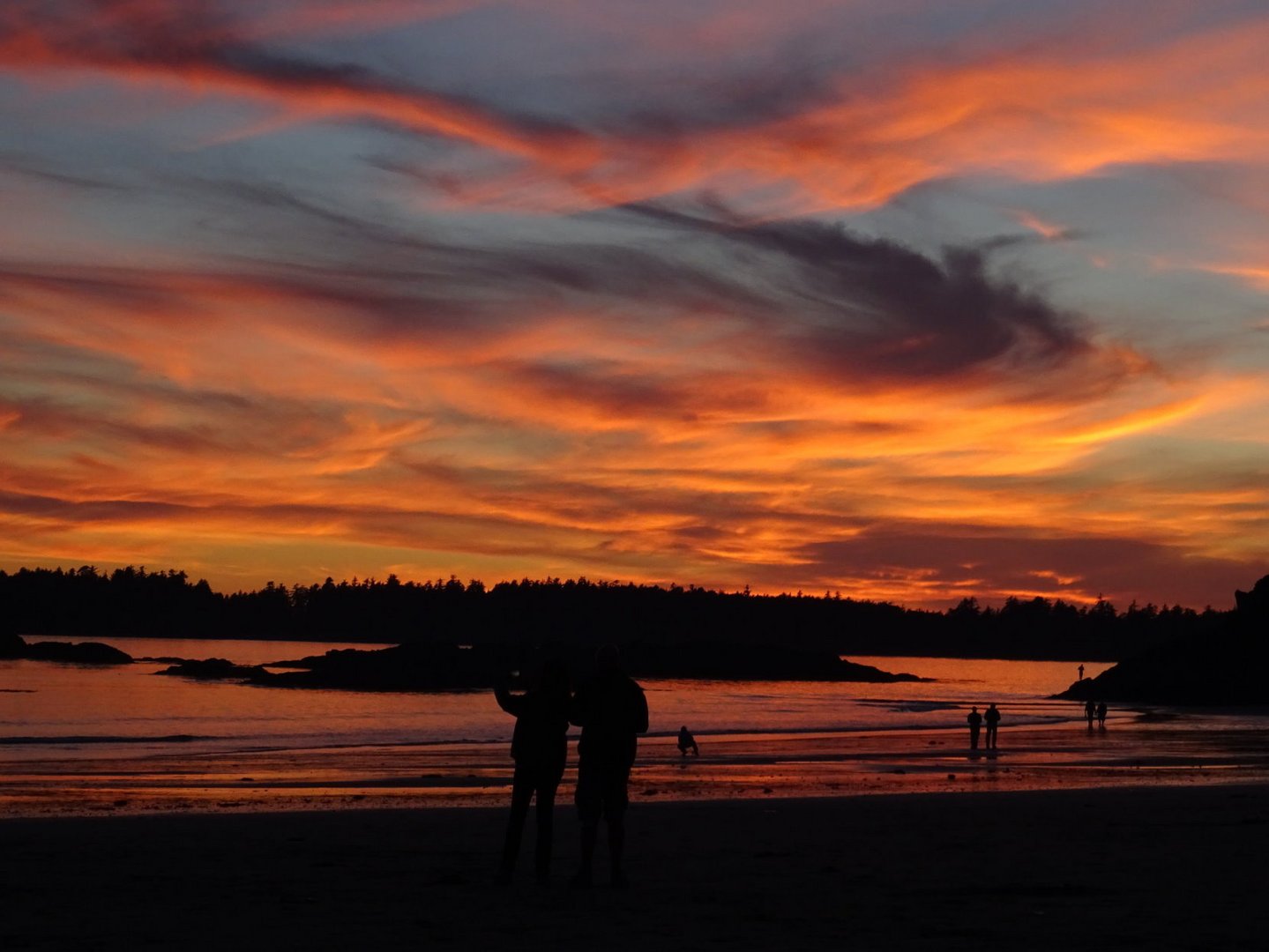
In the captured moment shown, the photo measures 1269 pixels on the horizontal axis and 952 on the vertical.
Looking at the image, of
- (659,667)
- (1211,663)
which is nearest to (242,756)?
(1211,663)

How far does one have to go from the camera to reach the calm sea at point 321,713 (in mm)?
50219

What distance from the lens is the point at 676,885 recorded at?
12.6 m

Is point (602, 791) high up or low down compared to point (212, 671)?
up

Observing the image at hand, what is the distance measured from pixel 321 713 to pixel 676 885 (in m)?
60.7

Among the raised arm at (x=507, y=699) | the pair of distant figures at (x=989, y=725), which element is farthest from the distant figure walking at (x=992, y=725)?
the raised arm at (x=507, y=699)

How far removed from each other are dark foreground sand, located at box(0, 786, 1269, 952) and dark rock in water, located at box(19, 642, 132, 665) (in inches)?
5241

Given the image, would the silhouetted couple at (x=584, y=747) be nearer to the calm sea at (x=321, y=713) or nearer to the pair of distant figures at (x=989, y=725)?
the calm sea at (x=321, y=713)

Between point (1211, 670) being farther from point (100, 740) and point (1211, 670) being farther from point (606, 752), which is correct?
point (606, 752)

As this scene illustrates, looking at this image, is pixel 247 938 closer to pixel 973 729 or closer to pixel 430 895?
pixel 430 895

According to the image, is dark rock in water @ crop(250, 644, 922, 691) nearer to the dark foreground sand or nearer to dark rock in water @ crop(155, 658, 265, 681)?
dark rock in water @ crop(155, 658, 265, 681)

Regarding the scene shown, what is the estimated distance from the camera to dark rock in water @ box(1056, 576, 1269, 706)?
98.9m

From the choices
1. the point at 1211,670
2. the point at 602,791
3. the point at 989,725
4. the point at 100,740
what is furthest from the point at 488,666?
the point at 602,791

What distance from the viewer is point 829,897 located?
1170 cm

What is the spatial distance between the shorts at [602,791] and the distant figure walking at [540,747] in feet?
1.04
